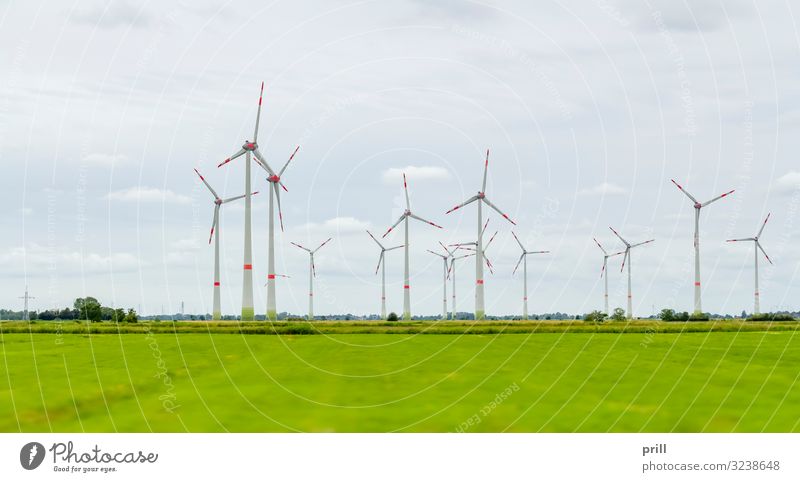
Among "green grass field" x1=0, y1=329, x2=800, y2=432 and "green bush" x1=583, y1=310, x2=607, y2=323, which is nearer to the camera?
"green grass field" x1=0, y1=329, x2=800, y2=432

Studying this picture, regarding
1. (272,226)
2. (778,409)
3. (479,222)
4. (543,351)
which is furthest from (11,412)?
(479,222)

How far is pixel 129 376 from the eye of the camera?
42.0m

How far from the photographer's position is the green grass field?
28638 millimetres

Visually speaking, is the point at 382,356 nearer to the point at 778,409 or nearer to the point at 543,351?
the point at 543,351

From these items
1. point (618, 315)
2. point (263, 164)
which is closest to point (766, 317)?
point (618, 315)

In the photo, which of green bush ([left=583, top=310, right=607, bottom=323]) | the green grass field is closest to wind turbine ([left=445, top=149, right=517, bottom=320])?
green bush ([left=583, top=310, right=607, bottom=323])

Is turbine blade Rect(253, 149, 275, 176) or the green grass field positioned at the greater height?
turbine blade Rect(253, 149, 275, 176)

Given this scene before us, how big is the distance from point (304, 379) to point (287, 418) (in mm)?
12408
